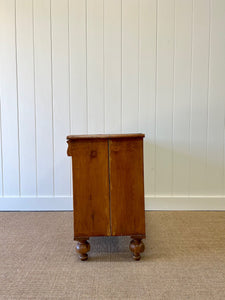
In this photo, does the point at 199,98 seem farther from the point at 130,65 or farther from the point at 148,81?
the point at 130,65

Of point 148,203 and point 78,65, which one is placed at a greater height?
point 78,65

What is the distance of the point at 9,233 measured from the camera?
1.83 metres

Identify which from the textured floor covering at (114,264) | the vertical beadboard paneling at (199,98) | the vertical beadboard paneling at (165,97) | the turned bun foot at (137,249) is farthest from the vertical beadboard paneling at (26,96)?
the vertical beadboard paneling at (199,98)

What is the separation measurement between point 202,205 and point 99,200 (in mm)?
1180

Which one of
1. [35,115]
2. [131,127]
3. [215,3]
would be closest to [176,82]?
[131,127]

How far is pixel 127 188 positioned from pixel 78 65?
1.23 metres

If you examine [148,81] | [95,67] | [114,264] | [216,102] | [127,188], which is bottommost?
[114,264]

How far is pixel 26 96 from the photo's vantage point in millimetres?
2268

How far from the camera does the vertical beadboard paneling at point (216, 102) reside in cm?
217

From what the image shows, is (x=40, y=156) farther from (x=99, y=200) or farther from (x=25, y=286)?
(x=25, y=286)

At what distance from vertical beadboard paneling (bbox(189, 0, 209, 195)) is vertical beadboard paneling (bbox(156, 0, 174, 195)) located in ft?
0.59

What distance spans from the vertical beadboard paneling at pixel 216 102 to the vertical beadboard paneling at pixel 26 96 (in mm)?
1467

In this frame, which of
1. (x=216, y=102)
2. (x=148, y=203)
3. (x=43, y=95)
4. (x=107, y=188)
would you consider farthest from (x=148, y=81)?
(x=107, y=188)

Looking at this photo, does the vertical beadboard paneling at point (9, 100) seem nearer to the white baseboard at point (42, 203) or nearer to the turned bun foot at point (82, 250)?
the white baseboard at point (42, 203)
